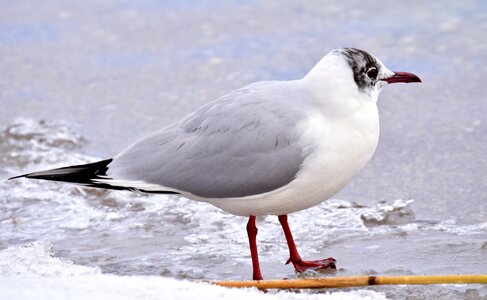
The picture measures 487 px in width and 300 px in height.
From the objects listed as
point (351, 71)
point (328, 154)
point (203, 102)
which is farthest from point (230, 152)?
point (203, 102)

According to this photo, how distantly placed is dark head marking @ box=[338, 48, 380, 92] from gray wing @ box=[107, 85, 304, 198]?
298 mm

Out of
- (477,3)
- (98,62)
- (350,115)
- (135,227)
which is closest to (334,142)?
(350,115)

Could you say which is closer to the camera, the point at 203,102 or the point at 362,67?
the point at 362,67

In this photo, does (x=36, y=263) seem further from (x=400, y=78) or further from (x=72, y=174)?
(x=400, y=78)

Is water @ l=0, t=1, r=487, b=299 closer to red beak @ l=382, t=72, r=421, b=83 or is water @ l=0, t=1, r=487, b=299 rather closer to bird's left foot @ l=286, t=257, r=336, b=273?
bird's left foot @ l=286, t=257, r=336, b=273

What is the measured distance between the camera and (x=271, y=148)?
389 centimetres

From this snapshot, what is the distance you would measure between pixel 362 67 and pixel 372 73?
7 centimetres

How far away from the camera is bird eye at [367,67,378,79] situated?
398 cm

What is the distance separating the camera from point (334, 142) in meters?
3.80

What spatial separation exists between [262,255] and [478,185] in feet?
4.38

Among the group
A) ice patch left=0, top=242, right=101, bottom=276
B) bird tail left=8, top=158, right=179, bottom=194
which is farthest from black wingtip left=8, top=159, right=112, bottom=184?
ice patch left=0, top=242, right=101, bottom=276

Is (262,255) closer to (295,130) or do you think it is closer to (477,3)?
(295,130)

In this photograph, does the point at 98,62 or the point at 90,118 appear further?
the point at 98,62

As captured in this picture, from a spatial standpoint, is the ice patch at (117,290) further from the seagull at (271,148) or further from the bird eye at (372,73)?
the bird eye at (372,73)
